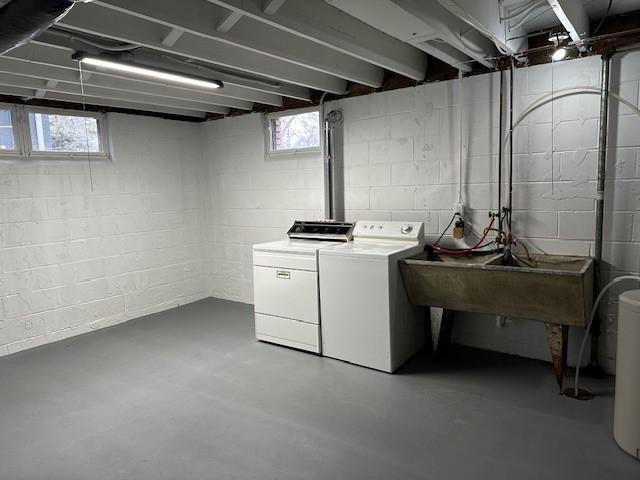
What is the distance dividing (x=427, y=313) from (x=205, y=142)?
351 centimetres

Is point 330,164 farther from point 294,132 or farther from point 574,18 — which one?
point 574,18

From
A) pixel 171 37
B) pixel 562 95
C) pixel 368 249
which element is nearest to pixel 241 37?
pixel 171 37

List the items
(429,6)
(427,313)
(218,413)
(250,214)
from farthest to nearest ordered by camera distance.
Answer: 1. (250,214)
2. (427,313)
3. (218,413)
4. (429,6)

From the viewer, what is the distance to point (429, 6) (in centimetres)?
243

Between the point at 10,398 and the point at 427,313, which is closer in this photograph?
the point at 10,398

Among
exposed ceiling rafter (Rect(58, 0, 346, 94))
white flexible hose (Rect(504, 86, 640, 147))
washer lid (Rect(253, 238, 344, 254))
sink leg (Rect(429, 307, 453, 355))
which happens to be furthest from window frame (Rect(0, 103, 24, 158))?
white flexible hose (Rect(504, 86, 640, 147))

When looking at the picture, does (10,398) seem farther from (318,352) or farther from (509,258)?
(509,258)

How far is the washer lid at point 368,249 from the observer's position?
334 centimetres

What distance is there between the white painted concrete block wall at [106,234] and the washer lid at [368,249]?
97.5 inches

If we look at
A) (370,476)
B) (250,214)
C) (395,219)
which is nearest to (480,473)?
(370,476)

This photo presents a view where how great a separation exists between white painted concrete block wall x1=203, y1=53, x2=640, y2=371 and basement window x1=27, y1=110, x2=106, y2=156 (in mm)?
1575

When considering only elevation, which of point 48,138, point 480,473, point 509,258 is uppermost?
point 48,138

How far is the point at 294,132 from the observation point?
4.83 meters

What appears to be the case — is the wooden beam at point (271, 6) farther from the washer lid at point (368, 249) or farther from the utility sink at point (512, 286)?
the utility sink at point (512, 286)
